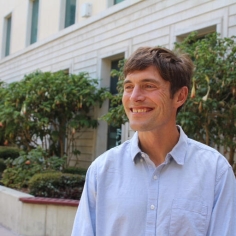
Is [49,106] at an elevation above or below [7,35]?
below

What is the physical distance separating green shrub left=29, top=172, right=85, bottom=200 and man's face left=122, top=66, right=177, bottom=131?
21.2 ft

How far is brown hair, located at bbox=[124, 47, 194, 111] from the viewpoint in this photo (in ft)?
6.86

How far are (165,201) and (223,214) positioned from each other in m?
0.25

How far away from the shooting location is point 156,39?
11.7 m

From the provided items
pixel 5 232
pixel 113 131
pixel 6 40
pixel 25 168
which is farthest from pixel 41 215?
pixel 6 40

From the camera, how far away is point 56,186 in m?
8.66

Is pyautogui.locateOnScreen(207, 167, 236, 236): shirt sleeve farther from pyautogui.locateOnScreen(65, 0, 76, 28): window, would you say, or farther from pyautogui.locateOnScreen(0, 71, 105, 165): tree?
pyautogui.locateOnScreen(65, 0, 76, 28): window

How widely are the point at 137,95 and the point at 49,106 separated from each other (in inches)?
431

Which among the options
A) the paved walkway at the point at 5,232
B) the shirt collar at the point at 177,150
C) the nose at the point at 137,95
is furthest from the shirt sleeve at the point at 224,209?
the paved walkway at the point at 5,232

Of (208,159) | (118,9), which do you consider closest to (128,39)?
(118,9)

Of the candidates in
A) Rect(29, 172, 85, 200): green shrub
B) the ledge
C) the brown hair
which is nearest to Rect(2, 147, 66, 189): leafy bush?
Rect(29, 172, 85, 200): green shrub

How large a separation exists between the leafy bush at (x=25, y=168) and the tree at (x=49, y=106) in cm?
200

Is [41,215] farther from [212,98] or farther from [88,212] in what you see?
[88,212]

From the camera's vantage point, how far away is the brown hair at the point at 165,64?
209cm
